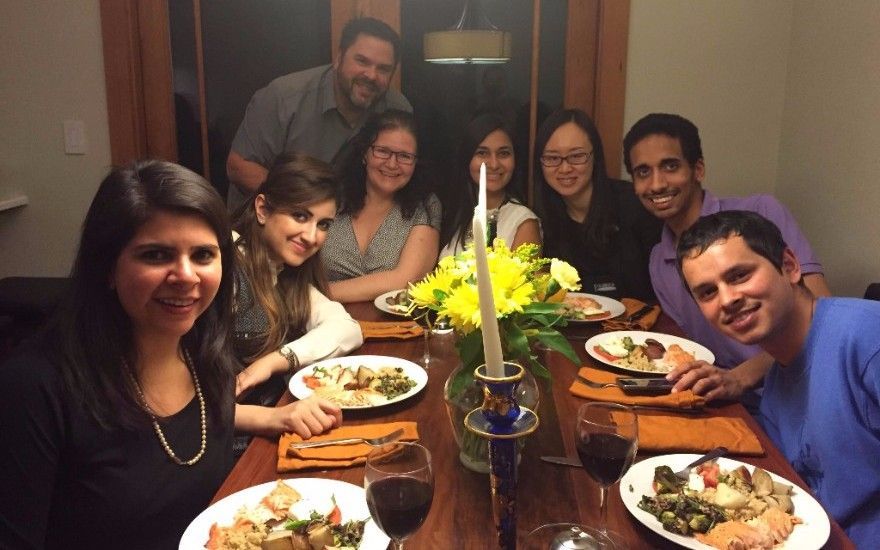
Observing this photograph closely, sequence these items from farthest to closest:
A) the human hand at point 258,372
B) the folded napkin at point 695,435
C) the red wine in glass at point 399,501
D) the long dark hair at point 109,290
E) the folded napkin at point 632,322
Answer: the folded napkin at point 632,322, the human hand at point 258,372, the folded napkin at point 695,435, the long dark hair at point 109,290, the red wine in glass at point 399,501

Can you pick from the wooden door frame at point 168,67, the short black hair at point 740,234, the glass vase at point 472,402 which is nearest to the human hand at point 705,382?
the short black hair at point 740,234

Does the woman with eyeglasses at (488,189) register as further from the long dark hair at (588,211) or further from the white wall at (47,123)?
the white wall at (47,123)

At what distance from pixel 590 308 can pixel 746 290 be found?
0.82 meters

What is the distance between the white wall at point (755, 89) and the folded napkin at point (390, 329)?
1.48m

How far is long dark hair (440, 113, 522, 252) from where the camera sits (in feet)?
9.40

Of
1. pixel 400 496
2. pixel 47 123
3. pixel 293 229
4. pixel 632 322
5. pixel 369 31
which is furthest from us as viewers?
pixel 47 123

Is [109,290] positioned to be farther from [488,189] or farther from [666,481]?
[488,189]

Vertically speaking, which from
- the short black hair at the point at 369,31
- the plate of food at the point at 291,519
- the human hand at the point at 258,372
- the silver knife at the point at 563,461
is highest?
the short black hair at the point at 369,31

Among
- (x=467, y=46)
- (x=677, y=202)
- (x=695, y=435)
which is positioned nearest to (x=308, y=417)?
(x=695, y=435)

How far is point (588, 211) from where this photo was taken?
9.53ft

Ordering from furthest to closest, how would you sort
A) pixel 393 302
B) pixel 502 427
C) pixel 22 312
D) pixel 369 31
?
pixel 369 31 < pixel 22 312 < pixel 393 302 < pixel 502 427

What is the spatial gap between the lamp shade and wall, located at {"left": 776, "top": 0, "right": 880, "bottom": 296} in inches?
45.4

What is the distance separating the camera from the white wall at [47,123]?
127 inches

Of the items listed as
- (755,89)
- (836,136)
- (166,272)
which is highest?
(755,89)
